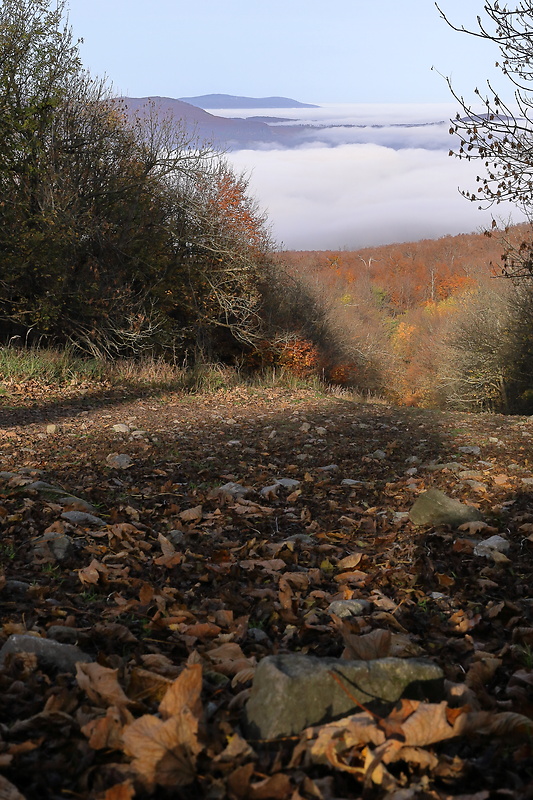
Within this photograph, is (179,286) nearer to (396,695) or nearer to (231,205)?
(231,205)

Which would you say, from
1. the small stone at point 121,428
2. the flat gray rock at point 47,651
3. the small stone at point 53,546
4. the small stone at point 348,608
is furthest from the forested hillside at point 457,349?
the flat gray rock at point 47,651

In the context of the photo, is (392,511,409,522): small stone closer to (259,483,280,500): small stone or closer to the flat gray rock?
(259,483,280,500): small stone

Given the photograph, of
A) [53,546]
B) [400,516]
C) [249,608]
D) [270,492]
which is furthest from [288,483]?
[249,608]

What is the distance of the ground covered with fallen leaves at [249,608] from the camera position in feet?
5.90

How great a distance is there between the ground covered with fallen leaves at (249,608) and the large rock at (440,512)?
126 millimetres

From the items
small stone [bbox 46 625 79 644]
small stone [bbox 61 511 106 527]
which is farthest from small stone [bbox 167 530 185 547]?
small stone [bbox 46 625 79 644]

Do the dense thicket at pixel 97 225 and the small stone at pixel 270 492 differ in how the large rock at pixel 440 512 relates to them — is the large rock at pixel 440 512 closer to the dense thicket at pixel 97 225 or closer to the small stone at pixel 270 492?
the small stone at pixel 270 492

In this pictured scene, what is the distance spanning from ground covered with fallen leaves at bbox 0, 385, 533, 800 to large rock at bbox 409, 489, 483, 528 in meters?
0.13

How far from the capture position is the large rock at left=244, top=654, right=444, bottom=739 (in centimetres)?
194

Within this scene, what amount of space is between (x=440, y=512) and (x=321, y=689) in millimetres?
2965

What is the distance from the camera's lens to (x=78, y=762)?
1843 mm

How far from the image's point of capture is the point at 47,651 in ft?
8.08

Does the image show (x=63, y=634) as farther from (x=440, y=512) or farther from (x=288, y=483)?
(x=288, y=483)

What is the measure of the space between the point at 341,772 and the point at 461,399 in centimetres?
2319
